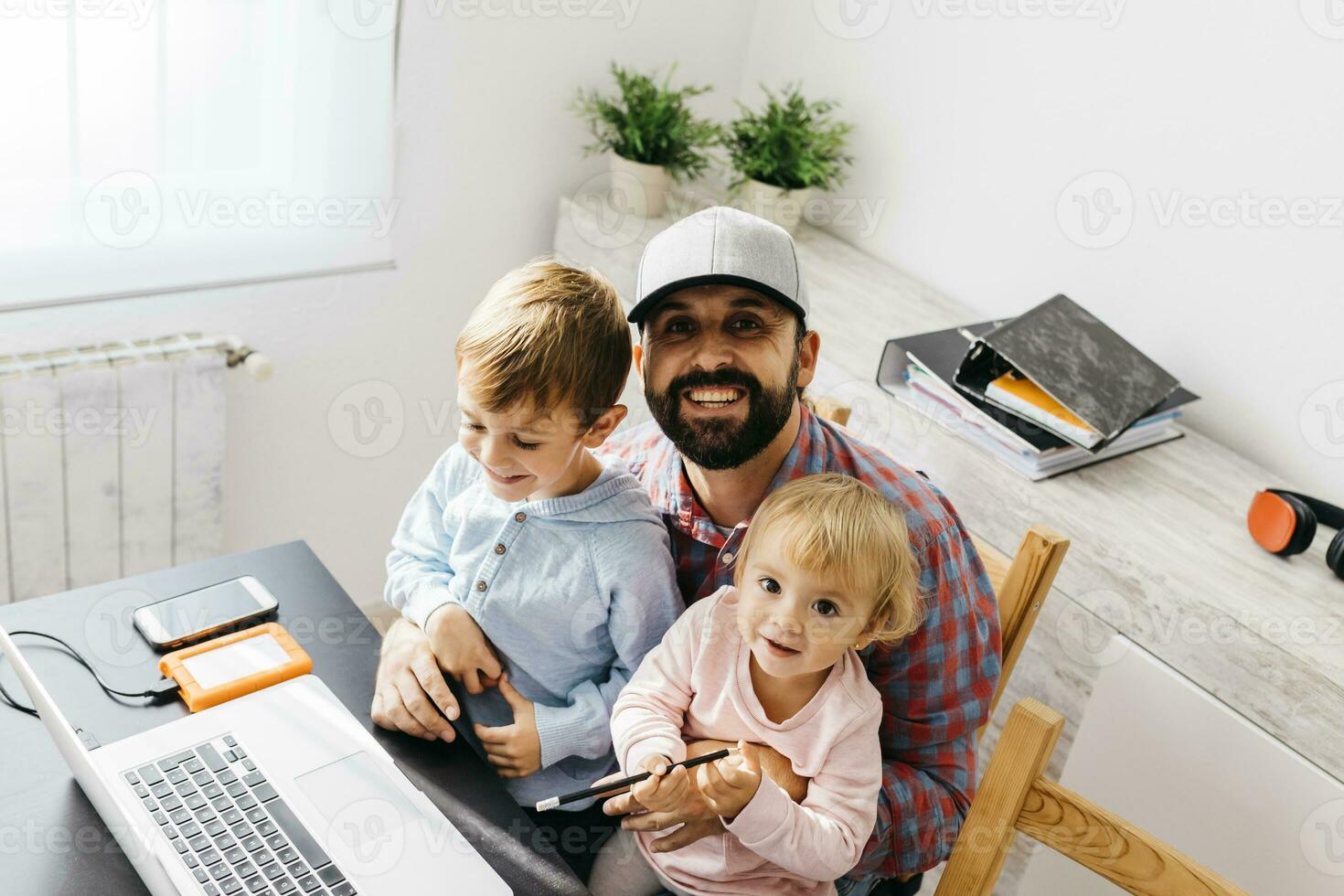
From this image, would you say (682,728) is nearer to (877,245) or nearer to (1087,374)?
(1087,374)

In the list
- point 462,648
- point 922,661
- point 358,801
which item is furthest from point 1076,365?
point 358,801

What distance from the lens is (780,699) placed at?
1.18 m

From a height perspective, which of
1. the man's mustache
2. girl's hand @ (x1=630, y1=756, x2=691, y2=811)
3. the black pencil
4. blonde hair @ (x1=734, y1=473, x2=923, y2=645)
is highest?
the man's mustache

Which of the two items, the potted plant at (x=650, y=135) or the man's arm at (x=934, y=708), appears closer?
the man's arm at (x=934, y=708)

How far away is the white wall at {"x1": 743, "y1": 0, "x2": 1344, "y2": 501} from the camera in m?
1.64

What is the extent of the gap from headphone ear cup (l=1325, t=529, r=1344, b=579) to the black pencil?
3.07 feet

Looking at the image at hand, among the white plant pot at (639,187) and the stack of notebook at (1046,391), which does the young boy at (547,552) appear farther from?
the white plant pot at (639,187)

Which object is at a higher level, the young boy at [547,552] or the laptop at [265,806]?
the young boy at [547,552]

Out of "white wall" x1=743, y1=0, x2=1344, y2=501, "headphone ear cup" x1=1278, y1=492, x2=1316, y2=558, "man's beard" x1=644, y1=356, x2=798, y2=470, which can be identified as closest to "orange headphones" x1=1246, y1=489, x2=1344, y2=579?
"headphone ear cup" x1=1278, y1=492, x2=1316, y2=558

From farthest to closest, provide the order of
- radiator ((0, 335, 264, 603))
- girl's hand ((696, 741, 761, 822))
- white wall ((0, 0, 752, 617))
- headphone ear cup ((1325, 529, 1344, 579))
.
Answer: white wall ((0, 0, 752, 617))
radiator ((0, 335, 264, 603))
headphone ear cup ((1325, 529, 1344, 579))
girl's hand ((696, 741, 761, 822))

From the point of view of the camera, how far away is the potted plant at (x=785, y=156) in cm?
214

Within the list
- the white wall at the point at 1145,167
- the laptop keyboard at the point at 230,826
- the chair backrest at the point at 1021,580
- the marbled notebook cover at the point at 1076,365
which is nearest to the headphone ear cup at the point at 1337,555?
the white wall at the point at 1145,167

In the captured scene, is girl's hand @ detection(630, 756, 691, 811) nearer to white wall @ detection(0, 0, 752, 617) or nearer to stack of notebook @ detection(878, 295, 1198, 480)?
stack of notebook @ detection(878, 295, 1198, 480)

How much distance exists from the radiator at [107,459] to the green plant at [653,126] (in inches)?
32.0
